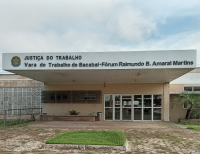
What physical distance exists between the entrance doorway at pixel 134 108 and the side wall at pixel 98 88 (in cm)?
35

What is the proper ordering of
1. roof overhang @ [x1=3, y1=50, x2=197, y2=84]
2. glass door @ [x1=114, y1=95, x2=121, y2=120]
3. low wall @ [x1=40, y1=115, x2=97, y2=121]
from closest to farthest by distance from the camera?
roof overhang @ [x1=3, y1=50, x2=197, y2=84], low wall @ [x1=40, y1=115, x2=97, y2=121], glass door @ [x1=114, y1=95, x2=121, y2=120]

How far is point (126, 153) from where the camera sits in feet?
18.8

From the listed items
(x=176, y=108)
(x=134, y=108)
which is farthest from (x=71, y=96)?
(x=176, y=108)

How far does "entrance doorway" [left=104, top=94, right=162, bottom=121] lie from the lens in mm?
13828

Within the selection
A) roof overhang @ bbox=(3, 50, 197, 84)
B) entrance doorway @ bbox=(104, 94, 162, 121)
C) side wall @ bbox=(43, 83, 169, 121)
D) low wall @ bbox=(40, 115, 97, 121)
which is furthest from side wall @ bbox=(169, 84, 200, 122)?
low wall @ bbox=(40, 115, 97, 121)

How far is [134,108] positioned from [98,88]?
2901 mm

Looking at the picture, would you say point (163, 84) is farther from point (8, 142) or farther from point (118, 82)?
point (8, 142)

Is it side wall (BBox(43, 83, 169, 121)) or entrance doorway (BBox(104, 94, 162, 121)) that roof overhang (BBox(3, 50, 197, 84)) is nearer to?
side wall (BBox(43, 83, 169, 121))

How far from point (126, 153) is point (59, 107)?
9834 mm

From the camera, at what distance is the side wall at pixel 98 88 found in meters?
13.8

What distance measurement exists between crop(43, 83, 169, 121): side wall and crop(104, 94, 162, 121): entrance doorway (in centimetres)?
35

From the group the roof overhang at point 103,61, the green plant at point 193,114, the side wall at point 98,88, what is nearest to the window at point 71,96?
the side wall at point 98,88

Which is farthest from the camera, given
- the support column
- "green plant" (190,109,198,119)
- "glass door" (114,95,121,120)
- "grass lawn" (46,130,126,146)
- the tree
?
"glass door" (114,95,121,120)

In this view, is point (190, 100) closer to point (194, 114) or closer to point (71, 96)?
point (194, 114)
